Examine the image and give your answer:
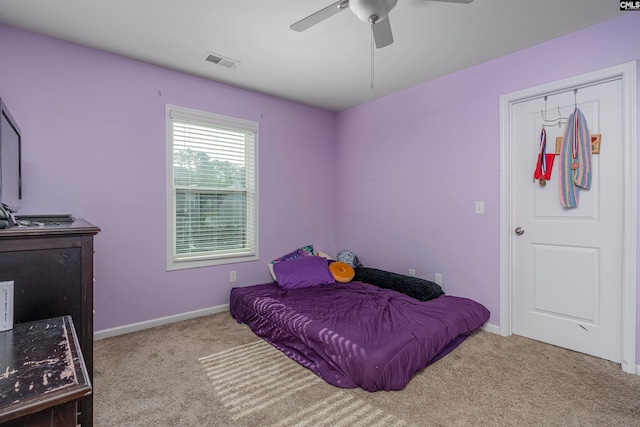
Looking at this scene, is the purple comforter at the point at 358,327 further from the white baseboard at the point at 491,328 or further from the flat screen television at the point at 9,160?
the flat screen television at the point at 9,160

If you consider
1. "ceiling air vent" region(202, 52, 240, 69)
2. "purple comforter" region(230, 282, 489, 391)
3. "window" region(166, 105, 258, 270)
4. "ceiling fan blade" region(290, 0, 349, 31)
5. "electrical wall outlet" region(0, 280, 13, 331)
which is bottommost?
"purple comforter" region(230, 282, 489, 391)

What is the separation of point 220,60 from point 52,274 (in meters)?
2.18

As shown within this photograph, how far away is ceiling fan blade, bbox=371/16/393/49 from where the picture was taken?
70.1 inches

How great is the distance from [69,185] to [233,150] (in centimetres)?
148

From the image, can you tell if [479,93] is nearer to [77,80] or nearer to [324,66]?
[324,66]

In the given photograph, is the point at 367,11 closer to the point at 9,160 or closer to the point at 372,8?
the point at 372,8

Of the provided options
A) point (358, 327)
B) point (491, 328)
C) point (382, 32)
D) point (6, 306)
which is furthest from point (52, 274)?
point (491, 328)

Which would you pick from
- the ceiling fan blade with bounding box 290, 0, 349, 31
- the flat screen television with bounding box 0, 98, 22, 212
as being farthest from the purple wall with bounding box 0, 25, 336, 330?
the ceiling fan blade with bounding box 290, 0, 349, 31

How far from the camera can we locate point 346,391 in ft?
5.97

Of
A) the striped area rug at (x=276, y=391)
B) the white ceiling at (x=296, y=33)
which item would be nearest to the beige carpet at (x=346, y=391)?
the striped area rug at (x=276, y=391)

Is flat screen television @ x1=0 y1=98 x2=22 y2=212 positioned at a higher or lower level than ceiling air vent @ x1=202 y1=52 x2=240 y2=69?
lower

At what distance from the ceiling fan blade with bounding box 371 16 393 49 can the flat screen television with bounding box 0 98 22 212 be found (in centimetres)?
187

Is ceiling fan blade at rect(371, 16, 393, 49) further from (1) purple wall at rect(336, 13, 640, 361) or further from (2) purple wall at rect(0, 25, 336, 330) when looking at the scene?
(2) purple wall at rect(0, 25, 336, 330)

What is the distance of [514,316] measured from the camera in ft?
8.68
